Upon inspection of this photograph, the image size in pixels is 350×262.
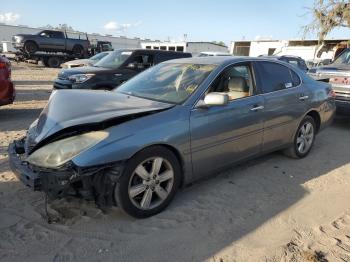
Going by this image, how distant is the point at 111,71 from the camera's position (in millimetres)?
9172

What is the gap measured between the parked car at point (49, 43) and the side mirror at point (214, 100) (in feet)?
77.5

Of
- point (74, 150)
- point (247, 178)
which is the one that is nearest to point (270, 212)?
point (247, 178)

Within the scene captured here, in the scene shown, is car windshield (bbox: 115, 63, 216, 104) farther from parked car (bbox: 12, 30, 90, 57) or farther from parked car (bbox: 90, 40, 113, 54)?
parked car (bbox: 90, 40, 113, 54)

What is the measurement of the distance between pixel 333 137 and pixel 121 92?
501 cm

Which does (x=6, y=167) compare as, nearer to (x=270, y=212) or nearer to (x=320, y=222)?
(x=270, y=212)

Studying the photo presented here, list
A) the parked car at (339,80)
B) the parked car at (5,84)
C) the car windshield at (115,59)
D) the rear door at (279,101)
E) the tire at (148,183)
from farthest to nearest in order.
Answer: the car windshield at (115,59), the parked car at (339,80), the parked car at (5,84), the rear door at (279,101), the tire at (148,183)

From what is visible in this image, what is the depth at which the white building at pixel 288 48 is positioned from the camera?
3046cm

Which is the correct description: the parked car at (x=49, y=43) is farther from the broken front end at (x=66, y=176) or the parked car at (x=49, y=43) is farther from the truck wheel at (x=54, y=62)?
the broken front end at (x=66, y=176)

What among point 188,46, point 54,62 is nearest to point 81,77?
point 54,62

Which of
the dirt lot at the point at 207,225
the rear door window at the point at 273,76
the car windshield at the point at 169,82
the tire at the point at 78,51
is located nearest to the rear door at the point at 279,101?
the rear door window at the point at 273,76

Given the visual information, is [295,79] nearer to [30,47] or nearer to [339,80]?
[339,80]

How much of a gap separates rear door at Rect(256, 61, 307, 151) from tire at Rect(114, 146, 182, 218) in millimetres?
1785

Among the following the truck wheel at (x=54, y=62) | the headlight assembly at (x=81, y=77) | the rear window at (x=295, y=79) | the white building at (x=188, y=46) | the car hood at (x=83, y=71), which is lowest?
A: the white building at (x=188, y=46)

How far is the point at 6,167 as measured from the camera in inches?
193
